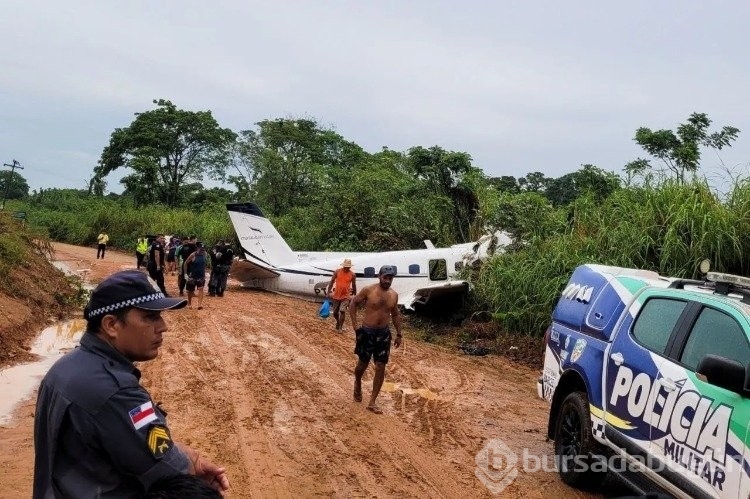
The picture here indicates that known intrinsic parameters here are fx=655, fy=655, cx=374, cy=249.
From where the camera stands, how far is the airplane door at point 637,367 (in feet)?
15.8

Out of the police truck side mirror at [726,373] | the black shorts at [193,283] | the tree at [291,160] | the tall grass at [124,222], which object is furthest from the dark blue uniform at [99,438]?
the tall grass at [124,222]

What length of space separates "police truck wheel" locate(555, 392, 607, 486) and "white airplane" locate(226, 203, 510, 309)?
9539 mm

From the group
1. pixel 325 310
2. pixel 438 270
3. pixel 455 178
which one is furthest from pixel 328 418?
pixel 455 178

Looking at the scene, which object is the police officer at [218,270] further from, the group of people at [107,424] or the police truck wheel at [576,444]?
the group of people at [107,424]

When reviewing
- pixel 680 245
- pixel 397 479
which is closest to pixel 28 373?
pixel 397 479

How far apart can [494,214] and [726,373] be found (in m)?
13.5

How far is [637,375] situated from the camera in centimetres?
497

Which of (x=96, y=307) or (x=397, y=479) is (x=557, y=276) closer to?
(x=397, y=479)

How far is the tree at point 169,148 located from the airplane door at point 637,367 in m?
48.7

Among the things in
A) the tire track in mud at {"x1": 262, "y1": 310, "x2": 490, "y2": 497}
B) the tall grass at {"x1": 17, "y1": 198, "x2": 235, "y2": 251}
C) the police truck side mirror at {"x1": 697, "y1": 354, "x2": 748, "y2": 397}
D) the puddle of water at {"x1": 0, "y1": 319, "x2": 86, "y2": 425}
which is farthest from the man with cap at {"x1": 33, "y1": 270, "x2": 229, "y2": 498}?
the tall grass at {"x1": 17, "y1": 198, "x2": 235, "y2": 251}

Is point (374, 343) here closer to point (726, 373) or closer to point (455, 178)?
point (726, 373)

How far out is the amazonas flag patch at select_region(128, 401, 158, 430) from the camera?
2.04 metres

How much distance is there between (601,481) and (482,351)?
7.41 m

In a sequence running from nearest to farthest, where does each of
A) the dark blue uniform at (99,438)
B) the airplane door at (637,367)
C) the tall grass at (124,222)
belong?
1. the dark blue uniform at (99,438)
2. the airplane door at (637,367)
3. the tall grass at (124,222)
